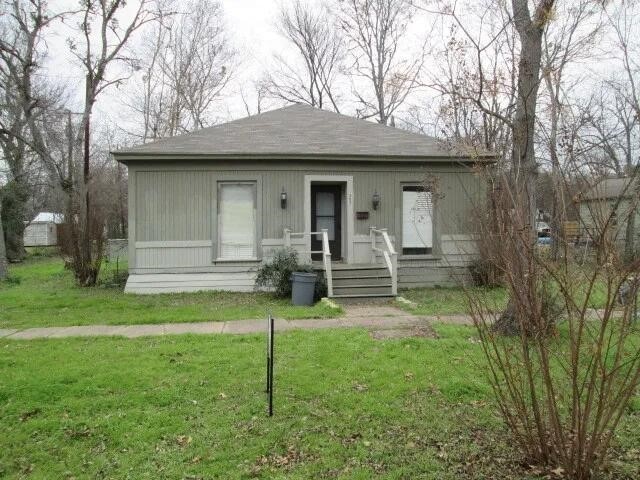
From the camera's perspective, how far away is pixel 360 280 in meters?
10.4

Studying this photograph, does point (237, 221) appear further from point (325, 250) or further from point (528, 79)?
point (528, 79)

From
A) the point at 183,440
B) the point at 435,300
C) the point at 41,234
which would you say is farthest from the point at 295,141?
the point at 41,234

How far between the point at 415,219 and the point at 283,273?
3952 millimetres

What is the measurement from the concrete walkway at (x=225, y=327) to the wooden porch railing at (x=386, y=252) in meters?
2.11

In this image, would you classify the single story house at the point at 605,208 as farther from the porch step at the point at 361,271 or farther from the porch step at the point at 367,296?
the porch step at the point at 361,271

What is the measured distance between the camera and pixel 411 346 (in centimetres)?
592

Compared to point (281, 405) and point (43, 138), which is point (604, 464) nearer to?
point (281, 405)

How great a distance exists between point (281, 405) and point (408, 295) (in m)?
6.83

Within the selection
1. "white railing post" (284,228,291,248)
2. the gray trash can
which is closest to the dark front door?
"white railing post" (284,228,291,248)

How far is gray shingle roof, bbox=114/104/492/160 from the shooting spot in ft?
36.7

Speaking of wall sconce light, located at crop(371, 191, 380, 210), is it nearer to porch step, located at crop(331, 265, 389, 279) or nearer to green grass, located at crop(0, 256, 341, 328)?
porch step, located at crop(331, 265, 389, 279)

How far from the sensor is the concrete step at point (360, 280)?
34.0ft

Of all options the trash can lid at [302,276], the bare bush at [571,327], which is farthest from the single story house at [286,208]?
the bare bush at [571,327]

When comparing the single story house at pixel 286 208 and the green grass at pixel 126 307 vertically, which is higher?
the single story house at pixel 286 208
